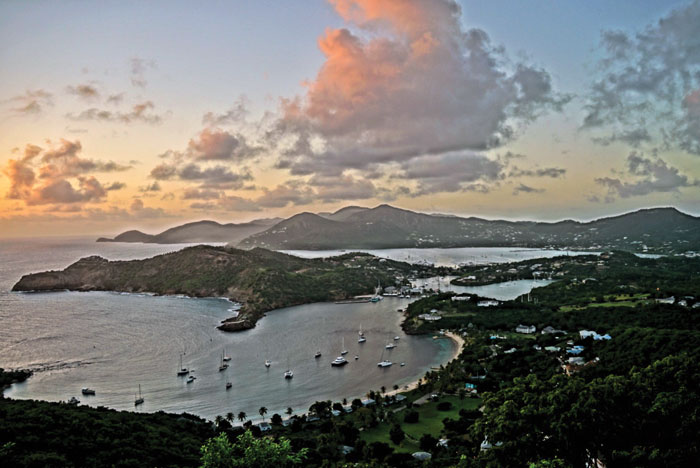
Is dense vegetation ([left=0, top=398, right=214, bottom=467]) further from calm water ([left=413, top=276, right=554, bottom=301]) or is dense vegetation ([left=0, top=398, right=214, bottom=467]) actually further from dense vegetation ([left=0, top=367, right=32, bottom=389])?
calm water ([left=413, top=276, right=554, bottom=301])

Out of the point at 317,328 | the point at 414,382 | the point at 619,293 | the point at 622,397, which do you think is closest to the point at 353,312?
the point at 317,328

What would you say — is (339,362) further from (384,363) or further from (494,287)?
(494,287)

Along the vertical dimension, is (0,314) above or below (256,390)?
above

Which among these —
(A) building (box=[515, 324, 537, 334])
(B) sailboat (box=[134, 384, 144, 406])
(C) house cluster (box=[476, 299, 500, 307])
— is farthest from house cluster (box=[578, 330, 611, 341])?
(B) sailboat (box=[134, 384, 144, 406])

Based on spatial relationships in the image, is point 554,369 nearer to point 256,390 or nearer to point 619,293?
point 256,390

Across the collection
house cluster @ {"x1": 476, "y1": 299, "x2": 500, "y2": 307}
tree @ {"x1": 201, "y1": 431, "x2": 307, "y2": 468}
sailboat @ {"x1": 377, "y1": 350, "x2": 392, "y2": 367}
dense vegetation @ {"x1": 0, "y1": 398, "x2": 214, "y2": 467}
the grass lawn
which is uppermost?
tree @ {"x1": 201, "y1": 431, "x2": 307, "y2": 468}

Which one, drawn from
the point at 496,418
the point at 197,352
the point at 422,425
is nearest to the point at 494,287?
the point at 197,352
